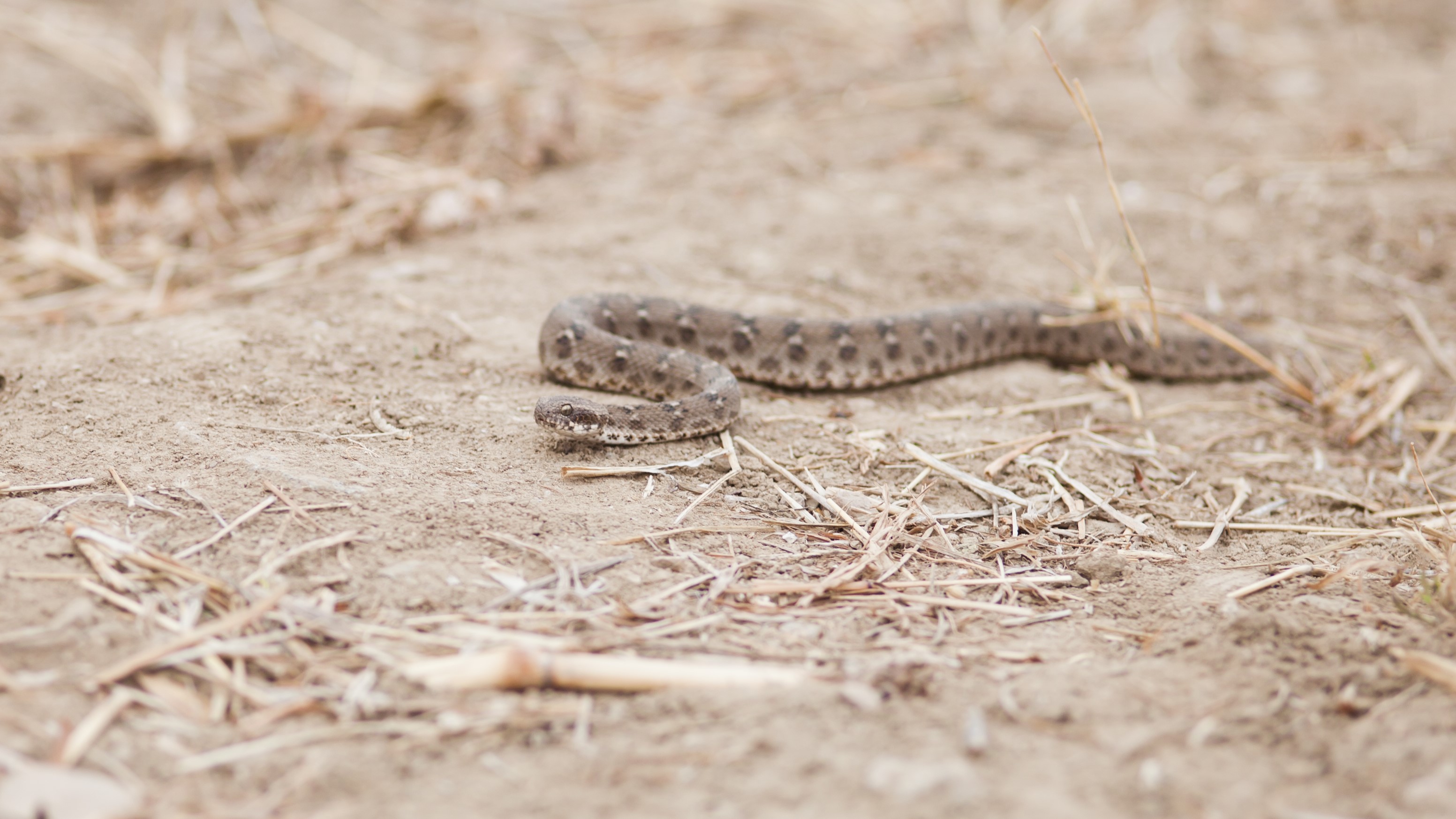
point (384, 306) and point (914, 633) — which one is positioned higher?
point (384, 306)

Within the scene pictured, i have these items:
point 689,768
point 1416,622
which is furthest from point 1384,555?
point 689,768

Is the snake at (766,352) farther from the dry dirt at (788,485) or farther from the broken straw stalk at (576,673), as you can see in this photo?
the broken straw stalk at (576,673)

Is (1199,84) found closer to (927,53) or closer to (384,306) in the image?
(927,53)

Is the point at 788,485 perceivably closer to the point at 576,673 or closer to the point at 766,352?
the point at 766,352

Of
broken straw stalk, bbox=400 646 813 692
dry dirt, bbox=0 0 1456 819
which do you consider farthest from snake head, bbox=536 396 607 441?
broken straw stalk, bbox=400 646 813 692

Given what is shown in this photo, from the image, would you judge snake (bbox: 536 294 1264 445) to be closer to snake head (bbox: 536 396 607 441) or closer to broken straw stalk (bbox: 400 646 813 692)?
snake head (bbox: 536 396 607 441)

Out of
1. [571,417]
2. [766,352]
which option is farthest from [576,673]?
[766,352]
